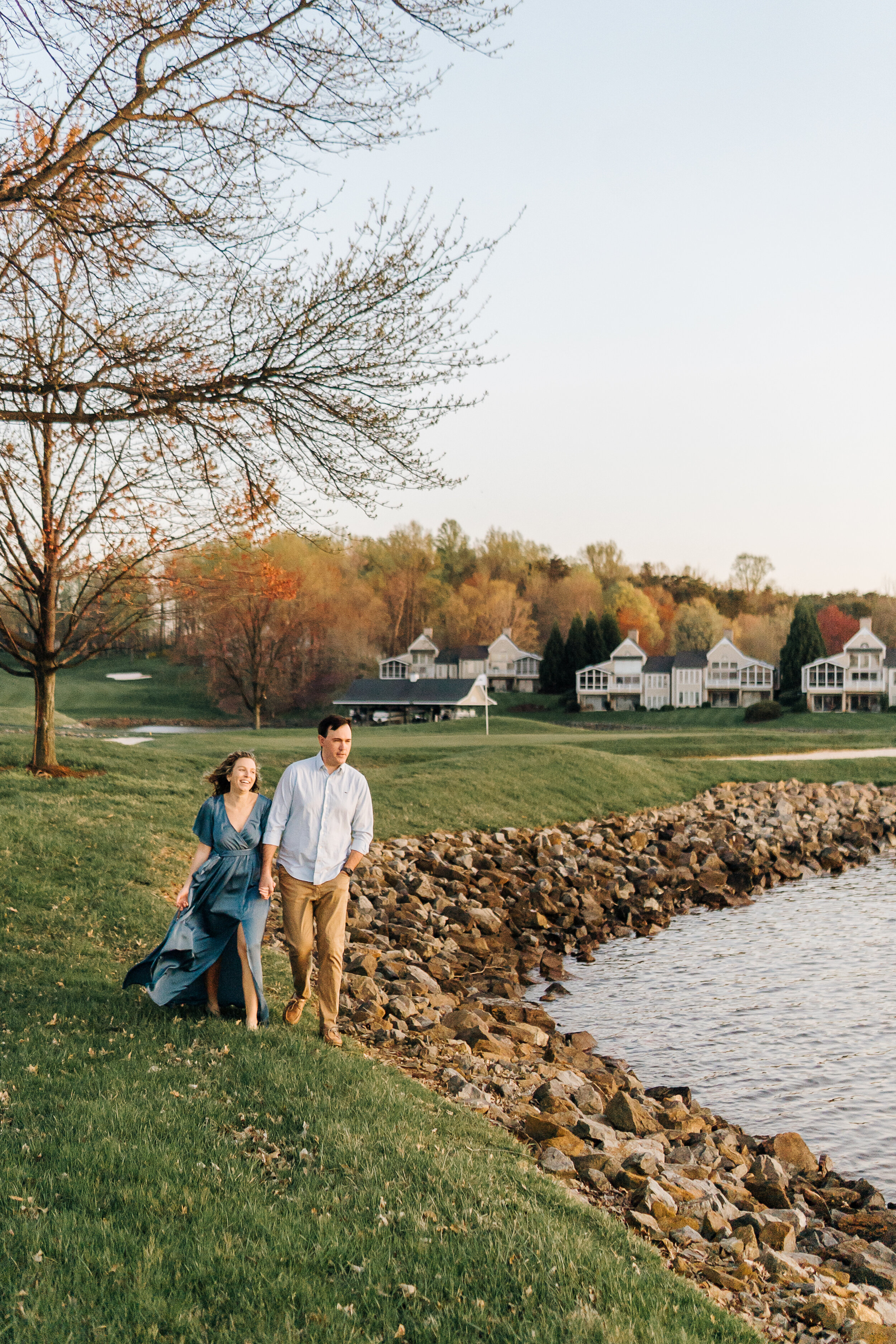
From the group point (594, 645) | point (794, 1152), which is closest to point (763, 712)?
point (594, 645)

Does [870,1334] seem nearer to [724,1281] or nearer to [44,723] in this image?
[724,1281]

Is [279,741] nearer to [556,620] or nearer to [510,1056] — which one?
[510,1056]

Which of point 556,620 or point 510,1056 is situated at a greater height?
point 556,620

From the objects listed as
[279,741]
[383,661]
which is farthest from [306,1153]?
[383,661]

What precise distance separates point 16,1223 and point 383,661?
92.7 metres

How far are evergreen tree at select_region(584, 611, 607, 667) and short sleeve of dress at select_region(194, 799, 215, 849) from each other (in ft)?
280

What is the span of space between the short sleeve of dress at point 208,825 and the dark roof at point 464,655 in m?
92.9

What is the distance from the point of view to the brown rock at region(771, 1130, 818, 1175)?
7941mm

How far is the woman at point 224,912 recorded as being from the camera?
7156 mm

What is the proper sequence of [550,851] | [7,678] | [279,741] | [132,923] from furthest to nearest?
[7,678]
[279,741]
[550,851]
[132,923]

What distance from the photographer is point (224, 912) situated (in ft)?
23.4

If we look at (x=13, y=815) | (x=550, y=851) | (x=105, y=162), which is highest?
(x=105, y=162)

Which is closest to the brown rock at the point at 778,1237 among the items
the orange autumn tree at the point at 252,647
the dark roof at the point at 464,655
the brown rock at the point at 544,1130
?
the brown rock at the point at 544,1130

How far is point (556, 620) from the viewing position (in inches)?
4562
